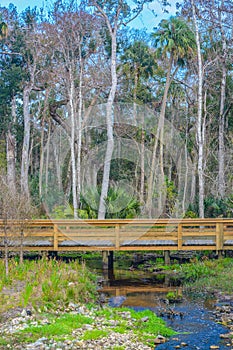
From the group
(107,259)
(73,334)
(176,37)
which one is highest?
(176,37)

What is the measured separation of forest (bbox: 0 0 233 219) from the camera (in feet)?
62.2

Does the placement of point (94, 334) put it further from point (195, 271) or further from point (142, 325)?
point (195, 271)

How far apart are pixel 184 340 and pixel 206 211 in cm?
1112

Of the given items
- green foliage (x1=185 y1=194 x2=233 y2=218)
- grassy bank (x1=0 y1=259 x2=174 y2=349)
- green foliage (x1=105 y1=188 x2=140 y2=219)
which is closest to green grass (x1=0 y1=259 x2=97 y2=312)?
grassy bank (x1=0 y1=259 x2=174 y2=349)

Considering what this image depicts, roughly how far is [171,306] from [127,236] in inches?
148

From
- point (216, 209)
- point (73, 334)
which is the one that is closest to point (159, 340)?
point (73, 334)

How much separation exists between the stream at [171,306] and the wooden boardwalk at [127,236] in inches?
32.6

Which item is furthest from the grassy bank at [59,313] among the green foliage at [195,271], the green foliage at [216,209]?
the green foliage at [216,209]

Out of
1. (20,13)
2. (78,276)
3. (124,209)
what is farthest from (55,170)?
(78,276)

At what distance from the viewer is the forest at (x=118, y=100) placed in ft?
62.2

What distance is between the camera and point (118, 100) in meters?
26.3

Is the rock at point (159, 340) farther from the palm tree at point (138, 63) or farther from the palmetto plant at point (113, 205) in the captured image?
the palm tree at point (138, 63)

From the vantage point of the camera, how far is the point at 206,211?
673 inches

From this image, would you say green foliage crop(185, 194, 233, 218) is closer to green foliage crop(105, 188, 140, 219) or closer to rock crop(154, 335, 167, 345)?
green foliage crop(105, 188, 140, 219)
